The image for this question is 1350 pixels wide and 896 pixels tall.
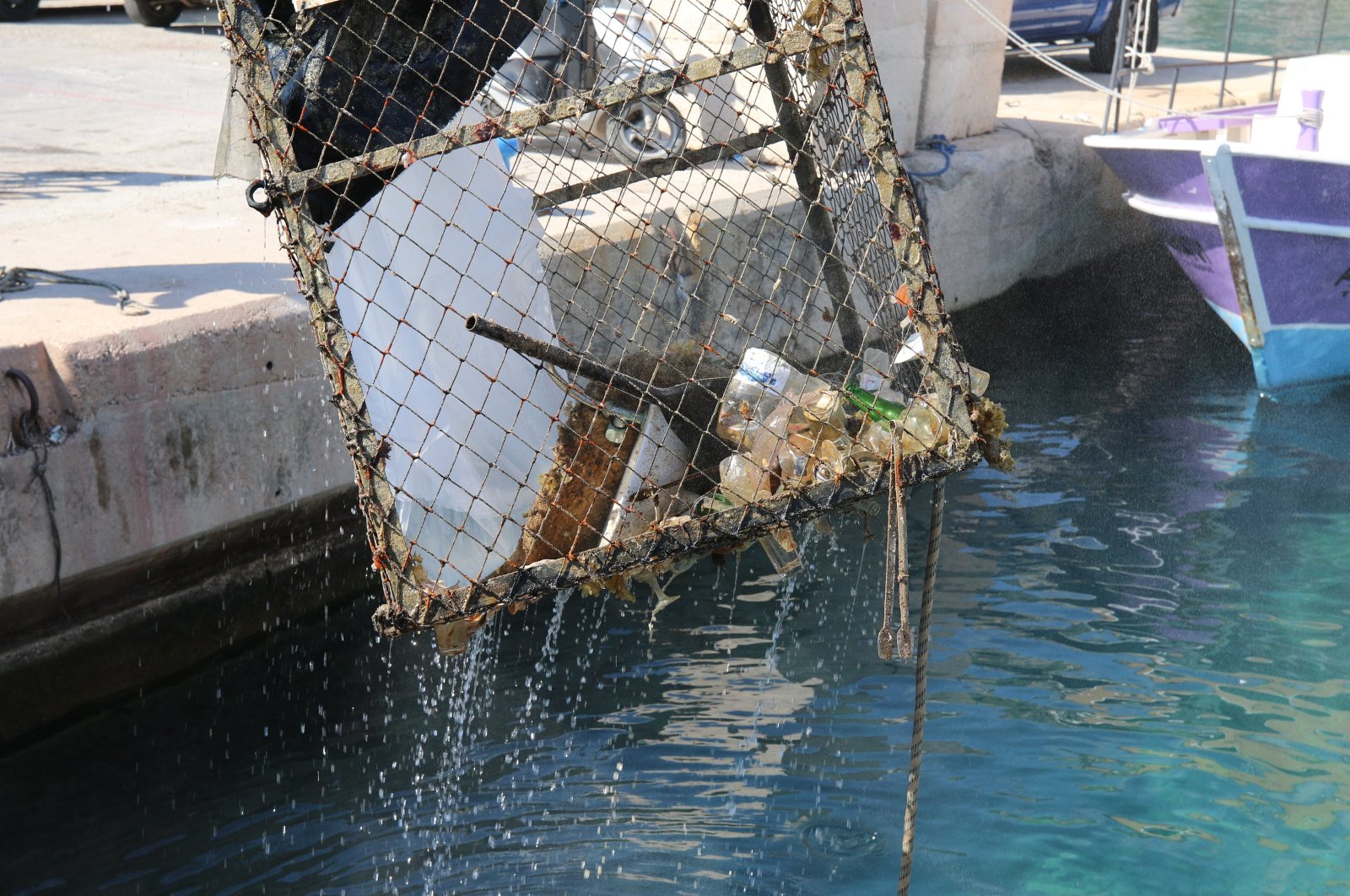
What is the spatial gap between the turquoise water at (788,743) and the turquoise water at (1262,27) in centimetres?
1394

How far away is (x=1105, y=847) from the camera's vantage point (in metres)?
3.89

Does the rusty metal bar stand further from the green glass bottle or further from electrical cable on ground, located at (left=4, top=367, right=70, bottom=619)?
electrical cable on ground, located at (left=4, top=367, right=70, bottom=619)

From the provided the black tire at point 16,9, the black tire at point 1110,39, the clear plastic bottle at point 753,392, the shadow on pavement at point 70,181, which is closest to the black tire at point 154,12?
the black tire at point 16,9

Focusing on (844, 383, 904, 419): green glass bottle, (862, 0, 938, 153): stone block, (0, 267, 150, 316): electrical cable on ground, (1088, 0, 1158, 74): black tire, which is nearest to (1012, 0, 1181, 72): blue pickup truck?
(1088, 0, 1158, 74): black tire

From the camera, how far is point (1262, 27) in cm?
2016

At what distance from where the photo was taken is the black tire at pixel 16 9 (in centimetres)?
1171

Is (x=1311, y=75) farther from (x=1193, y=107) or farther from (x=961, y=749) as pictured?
(x=961, y=749)

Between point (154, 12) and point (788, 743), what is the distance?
10.7m

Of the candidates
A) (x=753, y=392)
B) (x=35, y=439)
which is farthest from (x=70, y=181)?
(x=753, y=392)

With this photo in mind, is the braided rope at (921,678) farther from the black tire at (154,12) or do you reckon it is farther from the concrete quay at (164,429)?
the black tire at (154,12)

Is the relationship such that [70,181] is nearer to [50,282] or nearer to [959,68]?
[50,282]

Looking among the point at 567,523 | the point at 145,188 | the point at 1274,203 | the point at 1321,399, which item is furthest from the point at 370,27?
the point at 1321,399

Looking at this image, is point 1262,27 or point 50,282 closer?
point 50,282

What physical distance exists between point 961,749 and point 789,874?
0.86 m
